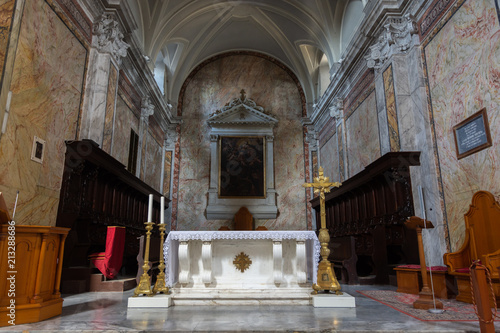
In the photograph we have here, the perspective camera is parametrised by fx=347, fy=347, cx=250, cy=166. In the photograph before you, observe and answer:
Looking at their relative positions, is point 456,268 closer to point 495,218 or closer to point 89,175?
point 495,218

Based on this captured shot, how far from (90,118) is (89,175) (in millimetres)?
1333

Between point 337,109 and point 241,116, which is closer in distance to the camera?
point 337,109

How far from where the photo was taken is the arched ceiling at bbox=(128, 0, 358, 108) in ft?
39.0

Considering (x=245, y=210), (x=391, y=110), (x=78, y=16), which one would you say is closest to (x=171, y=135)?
(x=245, y=210)

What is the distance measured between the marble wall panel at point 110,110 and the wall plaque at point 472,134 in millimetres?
7069

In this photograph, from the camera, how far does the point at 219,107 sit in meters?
15.4

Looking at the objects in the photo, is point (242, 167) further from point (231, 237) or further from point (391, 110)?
point (231, 237)

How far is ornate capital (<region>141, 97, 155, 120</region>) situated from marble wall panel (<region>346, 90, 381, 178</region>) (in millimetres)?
6641

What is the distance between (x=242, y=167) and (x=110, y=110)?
23.4 ft

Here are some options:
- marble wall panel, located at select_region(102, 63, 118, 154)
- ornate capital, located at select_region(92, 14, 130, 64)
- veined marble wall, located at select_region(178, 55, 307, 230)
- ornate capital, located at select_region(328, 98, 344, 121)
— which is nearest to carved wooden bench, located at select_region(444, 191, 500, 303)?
ornate capital, located at select_region(328, 98, 344, 121)

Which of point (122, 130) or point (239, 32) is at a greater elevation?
point (239, 32)

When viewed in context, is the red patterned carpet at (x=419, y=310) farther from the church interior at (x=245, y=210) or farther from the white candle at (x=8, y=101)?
the white candle at (x=8, y=101)

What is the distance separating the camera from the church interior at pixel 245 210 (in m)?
3.82

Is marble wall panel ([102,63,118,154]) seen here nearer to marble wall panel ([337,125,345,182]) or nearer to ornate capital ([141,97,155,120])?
ornate capital ([141,97,155,120])
